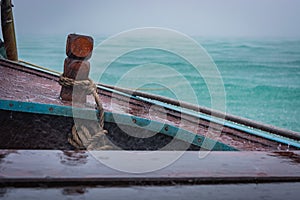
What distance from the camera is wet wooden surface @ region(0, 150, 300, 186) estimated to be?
0.94 metres

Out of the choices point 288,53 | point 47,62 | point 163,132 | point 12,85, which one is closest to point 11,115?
point 12,85

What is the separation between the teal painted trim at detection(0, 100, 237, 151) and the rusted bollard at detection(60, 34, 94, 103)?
0.18 metres

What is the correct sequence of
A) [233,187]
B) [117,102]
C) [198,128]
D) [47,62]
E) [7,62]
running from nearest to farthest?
[233,187], [198,128], [117,102], [7,62], [47,62]

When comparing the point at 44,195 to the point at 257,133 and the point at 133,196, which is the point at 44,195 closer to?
the point at 133,196

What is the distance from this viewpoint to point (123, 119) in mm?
2484

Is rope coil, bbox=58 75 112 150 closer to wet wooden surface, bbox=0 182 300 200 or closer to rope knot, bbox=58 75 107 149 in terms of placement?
rope knot, bbox=58 75 107 149

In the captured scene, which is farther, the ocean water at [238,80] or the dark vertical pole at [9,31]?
the ocean water at [238,80]

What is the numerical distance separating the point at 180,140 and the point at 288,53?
29809 millimetres

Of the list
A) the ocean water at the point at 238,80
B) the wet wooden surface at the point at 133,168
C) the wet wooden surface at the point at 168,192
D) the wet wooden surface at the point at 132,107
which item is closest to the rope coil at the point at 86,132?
the wet wooden surface at the point at 132,107

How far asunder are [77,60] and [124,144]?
62 centimetres

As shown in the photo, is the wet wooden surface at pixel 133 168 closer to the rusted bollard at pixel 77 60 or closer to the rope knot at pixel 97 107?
the rope knot at pixel 97 107

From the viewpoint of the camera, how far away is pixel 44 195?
856 millimetres

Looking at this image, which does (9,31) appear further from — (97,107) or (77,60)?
(97,107)

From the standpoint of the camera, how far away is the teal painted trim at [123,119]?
242 cm
